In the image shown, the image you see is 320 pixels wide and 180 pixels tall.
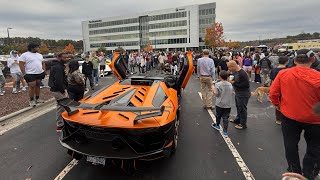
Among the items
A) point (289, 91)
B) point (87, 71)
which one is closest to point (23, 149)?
point (289, 91)

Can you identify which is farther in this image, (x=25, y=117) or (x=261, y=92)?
(x=261, y=92)

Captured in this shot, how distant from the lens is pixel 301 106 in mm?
2797

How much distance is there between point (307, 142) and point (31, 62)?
7.12 metres

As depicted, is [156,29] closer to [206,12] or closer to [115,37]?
[206,12]

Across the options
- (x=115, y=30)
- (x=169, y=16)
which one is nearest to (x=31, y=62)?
(x=169, y=16)

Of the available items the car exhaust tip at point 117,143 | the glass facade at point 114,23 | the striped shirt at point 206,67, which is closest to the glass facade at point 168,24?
the glass facade at point 114,23

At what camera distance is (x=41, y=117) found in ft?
21.1

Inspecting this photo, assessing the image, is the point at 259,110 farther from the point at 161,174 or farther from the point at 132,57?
the point at 132,57

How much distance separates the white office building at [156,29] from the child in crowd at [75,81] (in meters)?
70.3

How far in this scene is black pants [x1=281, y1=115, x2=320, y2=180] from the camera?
2848 millimetres

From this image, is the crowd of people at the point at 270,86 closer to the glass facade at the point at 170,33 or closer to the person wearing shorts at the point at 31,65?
the person wearing shorts at the point at 31,65

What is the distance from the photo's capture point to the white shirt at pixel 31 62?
6699 millimetres

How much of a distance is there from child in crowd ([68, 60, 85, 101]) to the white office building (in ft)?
231

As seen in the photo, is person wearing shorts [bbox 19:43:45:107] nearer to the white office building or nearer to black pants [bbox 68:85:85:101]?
black pants [bbox 68:85:85:101]
